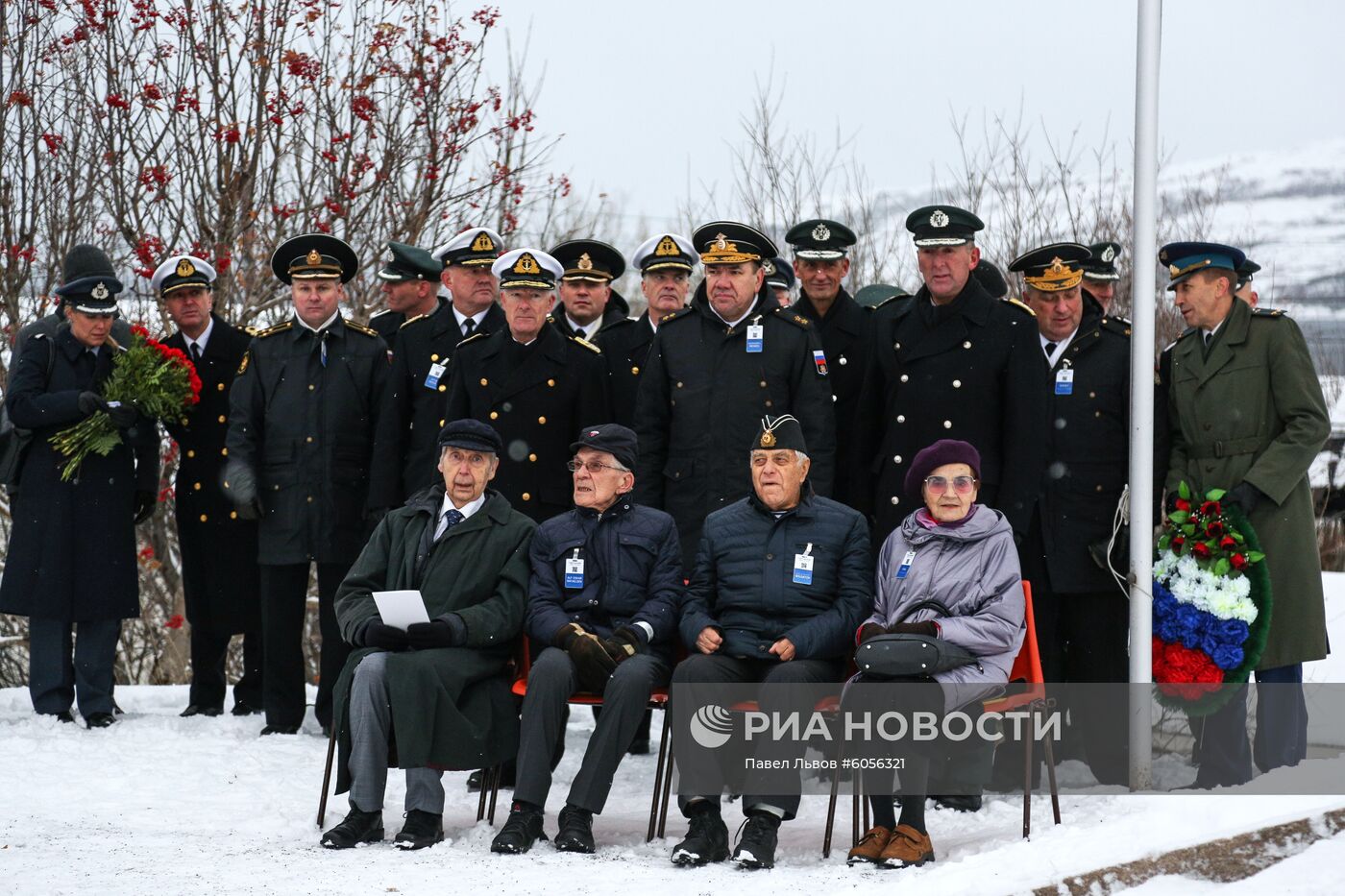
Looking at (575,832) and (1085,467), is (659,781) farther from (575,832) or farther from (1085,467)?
(1085,467)

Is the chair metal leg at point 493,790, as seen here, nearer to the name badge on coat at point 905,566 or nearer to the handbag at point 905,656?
the handbag at point 905,656

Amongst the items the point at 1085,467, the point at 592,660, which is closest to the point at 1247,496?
the point at 1085,467

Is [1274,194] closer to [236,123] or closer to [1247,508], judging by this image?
[236,123]

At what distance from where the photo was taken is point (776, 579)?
20.1ft

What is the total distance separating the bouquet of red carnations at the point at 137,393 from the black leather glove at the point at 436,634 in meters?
2.68

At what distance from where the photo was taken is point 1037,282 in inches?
285

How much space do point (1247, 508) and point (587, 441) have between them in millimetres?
2623

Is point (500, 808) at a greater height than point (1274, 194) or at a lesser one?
lesser

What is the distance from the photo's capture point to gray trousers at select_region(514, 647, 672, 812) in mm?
5832

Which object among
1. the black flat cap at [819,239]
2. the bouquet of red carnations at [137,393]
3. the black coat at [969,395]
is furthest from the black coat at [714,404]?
the bouquet of red carnations at [137,393]

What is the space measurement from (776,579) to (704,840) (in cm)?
105

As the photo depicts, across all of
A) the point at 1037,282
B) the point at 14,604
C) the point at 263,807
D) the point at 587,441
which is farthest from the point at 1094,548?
the point at 14,604

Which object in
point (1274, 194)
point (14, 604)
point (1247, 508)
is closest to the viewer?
point (1247, 508)

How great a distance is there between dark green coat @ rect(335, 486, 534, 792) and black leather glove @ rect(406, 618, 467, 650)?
0.15 ft
